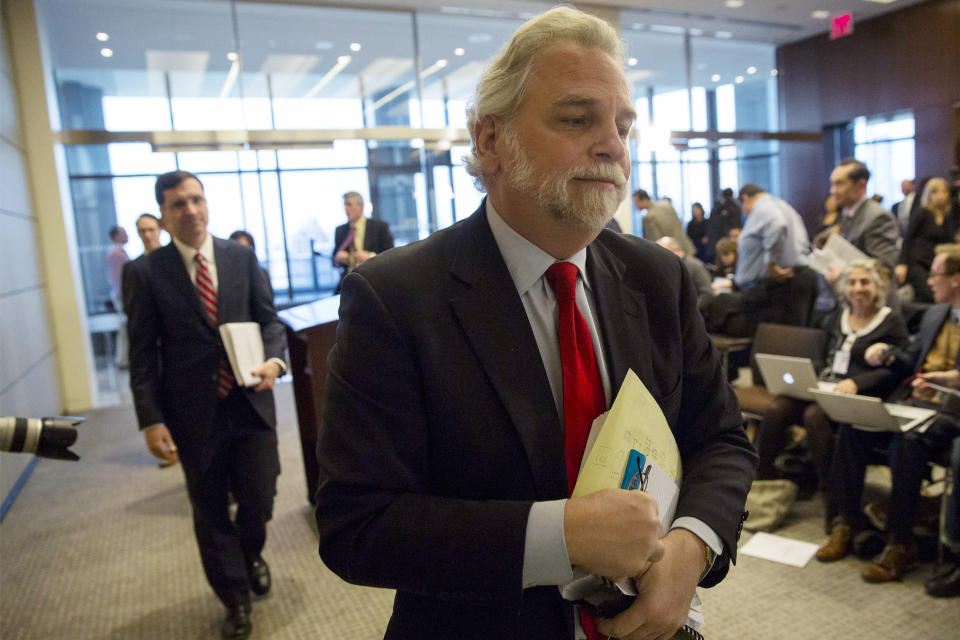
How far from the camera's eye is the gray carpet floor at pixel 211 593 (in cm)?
259

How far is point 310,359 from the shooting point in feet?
11.2

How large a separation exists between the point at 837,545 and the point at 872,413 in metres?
0.62

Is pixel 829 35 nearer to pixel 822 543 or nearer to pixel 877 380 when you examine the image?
pixel 877 380

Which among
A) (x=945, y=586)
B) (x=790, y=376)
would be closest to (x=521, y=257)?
(x=945, y=586)

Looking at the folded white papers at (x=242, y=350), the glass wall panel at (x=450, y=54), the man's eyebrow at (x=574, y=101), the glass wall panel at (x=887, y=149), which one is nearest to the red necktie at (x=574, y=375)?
the man's eyebrow at (x=574, y=101)

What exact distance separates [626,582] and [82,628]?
2.81m

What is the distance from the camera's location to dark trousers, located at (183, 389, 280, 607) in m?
2.53

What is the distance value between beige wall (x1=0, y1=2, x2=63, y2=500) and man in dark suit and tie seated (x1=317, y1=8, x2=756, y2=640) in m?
4.30

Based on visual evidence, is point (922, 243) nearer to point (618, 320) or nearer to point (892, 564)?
point (892, 564)

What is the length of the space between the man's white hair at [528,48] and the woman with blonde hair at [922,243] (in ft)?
19.8

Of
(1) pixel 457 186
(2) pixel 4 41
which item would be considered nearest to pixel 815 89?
(1) pixel 457 186

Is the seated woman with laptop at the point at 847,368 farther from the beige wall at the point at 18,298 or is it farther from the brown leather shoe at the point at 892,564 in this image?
the beige wall at the point at 18,298

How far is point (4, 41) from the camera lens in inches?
237

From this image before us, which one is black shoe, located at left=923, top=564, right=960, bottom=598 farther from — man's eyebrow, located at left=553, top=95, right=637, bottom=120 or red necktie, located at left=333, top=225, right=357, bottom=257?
red necktie, located at left=333, top=225, right=357, bottom=257
